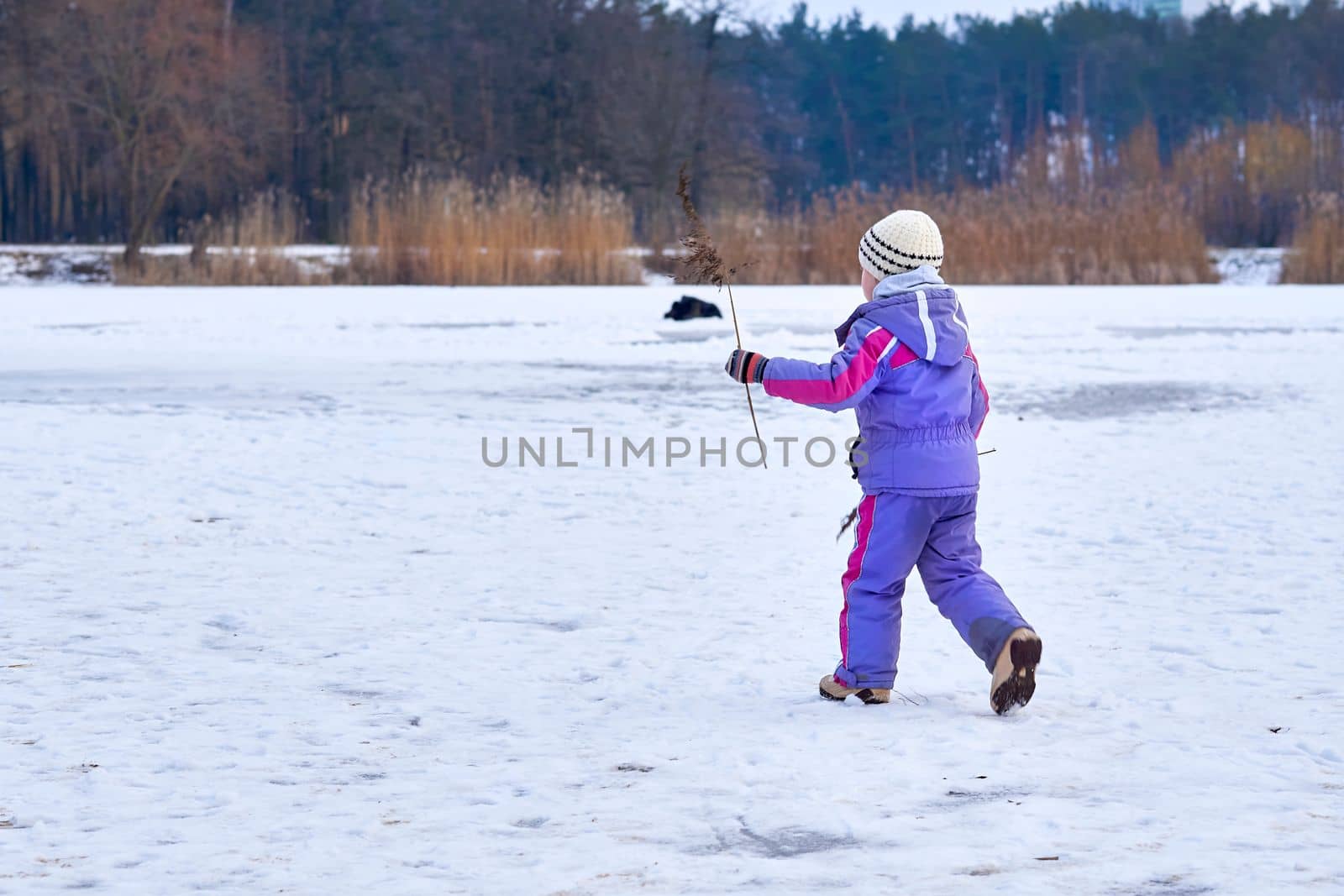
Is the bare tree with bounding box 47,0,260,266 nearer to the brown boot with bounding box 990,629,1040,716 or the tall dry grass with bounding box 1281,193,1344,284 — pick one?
the tall dry grass with bounding box 1281,193,1344,284

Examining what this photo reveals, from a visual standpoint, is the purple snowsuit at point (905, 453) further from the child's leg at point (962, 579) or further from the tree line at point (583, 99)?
the tree line at point (583, 99)

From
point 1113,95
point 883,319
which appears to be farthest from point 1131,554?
point 1113,95

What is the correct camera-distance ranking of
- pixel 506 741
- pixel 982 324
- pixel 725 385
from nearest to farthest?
pixel 506 741 → pixel 725 385 → pixel 982 324

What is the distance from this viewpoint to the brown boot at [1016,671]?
3.52 metres

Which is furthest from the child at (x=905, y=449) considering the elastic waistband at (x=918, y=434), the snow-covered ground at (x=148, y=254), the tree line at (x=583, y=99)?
the tree line at (x=583, y=99)

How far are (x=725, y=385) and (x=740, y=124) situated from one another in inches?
1754

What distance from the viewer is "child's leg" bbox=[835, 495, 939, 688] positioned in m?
3.68

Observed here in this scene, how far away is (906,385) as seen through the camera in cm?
366

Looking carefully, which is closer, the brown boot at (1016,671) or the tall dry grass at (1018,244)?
the brown boot at (1016,671)

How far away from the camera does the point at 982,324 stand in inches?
622

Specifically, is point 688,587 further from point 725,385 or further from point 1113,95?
point 1113,95

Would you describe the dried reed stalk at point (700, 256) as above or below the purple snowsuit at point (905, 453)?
above

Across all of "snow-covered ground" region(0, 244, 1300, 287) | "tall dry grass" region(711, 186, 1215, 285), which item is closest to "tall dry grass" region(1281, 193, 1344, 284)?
"snow-covered ground" region(0, 244, 1300, 287)

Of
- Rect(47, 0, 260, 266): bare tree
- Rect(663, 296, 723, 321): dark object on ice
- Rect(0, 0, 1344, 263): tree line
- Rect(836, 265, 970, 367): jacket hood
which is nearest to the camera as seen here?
Rect(836, 265, 970, 367): jacket hood
